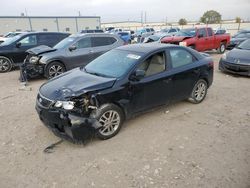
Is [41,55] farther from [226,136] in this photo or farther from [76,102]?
[226,136]

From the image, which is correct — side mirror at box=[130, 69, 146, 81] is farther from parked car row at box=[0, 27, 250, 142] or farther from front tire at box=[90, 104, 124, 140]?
front tire at box=[90, 104, 124, 140]

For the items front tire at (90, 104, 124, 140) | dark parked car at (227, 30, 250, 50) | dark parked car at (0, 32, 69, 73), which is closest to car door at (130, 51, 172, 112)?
front tire at (90, 104, 124, 140)

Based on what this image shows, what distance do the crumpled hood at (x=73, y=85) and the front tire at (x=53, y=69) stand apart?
3.89 metres

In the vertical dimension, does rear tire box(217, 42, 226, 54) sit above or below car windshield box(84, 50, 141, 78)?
below

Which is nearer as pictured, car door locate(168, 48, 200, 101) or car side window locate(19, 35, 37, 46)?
car door locate(168, 48, 200, 101)

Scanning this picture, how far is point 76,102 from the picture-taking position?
→ 12.1ft

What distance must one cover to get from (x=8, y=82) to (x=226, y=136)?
295 inches

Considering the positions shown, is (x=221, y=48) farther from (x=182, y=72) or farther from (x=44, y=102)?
(x=44, y=102)

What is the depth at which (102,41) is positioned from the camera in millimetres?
9328

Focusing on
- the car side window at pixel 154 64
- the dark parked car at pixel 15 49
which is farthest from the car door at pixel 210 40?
the car side window at pixel 154 64

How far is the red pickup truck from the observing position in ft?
43.2

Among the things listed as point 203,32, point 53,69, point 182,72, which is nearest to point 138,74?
point 182,72

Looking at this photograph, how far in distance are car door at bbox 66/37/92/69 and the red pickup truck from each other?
19.4ft

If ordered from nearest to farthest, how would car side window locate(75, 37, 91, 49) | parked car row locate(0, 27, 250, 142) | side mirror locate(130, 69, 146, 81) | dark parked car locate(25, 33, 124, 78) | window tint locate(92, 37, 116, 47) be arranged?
parked car row locate(0, 27, 250, 142) < side mirror locate(130, 69, 146, 81) < dark parked car locate(25, 33, 124, 78) < car side window locate(75, 37, 91, 49) < window tint locate(92, 37, 116, 47)
